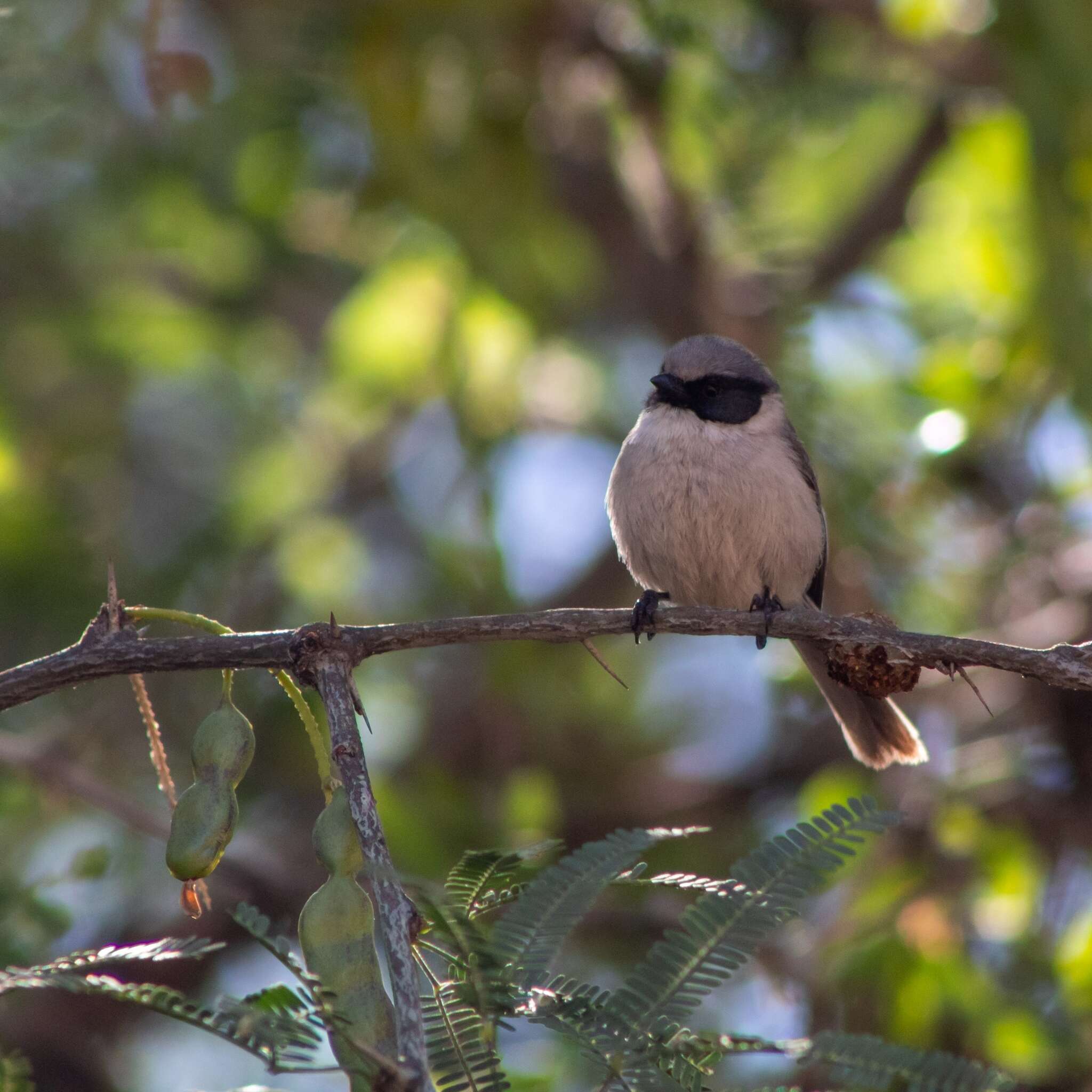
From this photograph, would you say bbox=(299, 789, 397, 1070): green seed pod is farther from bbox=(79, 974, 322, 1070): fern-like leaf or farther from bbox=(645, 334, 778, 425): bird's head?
bbox=(645, 334, 778, 425): bird's head

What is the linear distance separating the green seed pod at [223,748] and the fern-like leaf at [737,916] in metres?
0.60

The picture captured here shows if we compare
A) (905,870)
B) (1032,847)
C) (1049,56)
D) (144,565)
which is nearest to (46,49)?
(144,565)

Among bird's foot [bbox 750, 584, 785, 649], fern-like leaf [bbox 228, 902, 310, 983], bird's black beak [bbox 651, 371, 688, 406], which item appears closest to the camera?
fern-like leaf [bbox 228, 902, 310, 983]

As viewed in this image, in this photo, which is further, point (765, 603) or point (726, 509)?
point (765, 603)

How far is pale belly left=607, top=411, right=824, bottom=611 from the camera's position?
163 inches

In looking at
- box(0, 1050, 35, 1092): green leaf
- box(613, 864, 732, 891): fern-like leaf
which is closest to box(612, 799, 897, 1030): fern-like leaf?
box(613, 864, 732, 891): fern-like leaf

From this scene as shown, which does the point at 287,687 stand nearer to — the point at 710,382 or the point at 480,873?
the point at 480,873

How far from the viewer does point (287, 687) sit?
6.39 ft

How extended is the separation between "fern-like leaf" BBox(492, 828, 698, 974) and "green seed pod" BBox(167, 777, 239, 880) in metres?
0.39

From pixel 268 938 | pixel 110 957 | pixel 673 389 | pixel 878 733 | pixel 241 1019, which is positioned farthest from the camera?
pixel 673 389

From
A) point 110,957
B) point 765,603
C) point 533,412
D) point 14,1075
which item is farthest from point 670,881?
point 533,412

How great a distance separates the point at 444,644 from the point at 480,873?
351 mm

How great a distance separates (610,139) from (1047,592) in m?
2.75

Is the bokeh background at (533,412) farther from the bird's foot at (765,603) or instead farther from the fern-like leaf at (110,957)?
the fern-like leaf at (110,957)
